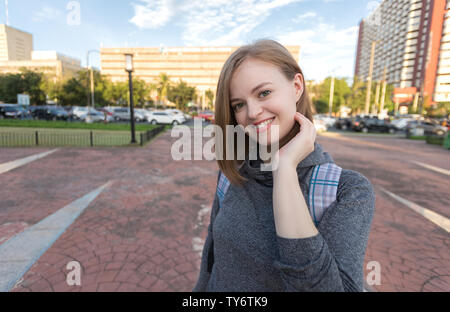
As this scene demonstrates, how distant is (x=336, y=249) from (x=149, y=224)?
13.0 feet

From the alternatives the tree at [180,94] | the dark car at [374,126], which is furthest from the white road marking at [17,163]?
the tree at [180,94]

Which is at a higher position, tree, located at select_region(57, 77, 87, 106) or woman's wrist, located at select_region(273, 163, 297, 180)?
tree, located at select_region(57, 77, 87, 106)

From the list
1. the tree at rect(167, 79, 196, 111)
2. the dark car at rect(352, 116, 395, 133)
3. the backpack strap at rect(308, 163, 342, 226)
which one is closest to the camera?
the backpack strap at rect(308, 163, 342, 226)

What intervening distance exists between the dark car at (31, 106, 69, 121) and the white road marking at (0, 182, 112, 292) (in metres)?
27.8

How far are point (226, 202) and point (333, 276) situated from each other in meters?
0.57

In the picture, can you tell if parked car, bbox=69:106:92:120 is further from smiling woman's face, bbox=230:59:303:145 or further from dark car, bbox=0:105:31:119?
smiling woman's face, bbox=230:59:303:145

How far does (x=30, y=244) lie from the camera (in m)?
3.49

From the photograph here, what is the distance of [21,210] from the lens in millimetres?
4582

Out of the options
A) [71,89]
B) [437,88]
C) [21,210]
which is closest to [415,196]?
[437,88]

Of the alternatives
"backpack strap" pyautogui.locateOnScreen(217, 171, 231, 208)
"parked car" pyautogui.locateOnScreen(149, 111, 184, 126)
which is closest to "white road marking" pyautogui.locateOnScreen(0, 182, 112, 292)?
"backpack strap" pyautogui.locateOnScreen(217, 171, 231, 208)

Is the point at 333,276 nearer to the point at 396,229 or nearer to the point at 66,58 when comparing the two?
the point at 396,229

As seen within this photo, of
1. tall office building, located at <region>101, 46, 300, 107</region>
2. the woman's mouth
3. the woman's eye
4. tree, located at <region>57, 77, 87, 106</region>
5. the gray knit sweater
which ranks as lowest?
the gray knit sweater

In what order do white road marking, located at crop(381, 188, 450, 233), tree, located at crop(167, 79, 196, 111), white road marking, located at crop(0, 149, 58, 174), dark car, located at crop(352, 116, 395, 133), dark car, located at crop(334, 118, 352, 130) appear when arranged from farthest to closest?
tree, located at crop(167, 79, 196, 111), dark car, located at crop(334, 118, 352, 130), dark car, located at crop(352, 116, 395, 133), white road marking, located at crop(0, 149, 58, 174), white road marking, located at crop(381, 188, 450, 233)

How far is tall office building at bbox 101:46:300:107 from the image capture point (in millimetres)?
93125
